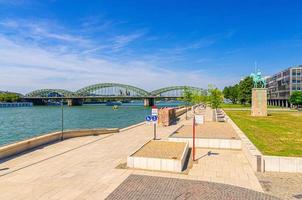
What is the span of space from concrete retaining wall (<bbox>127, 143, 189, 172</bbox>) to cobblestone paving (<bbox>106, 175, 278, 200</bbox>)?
1.00m

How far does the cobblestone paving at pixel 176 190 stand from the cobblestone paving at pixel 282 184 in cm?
57

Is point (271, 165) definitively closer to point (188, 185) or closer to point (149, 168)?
point (188, 185)

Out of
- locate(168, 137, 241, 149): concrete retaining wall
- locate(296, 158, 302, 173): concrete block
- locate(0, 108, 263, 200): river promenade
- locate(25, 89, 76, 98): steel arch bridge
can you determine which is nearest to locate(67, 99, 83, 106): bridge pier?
locate(25, 89, 76, 98): steel arch bridge

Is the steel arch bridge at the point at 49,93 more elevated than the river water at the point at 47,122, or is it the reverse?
the steel arch bridge at the point at 49,93

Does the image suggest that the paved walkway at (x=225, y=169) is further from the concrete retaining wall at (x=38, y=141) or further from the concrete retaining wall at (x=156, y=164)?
the concrete retaining wall at (x=38, y=141)

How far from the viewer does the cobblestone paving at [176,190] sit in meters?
7.66

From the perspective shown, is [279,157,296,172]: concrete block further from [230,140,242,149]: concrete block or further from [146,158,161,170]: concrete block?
[146,158,161,170]: concrete block

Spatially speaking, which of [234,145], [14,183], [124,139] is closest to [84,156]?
[14,183]

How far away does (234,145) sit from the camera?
→ 1494cm

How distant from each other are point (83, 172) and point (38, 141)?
6.74 meters

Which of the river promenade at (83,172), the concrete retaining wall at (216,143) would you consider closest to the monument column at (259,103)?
the concrete retaining wall at (216,143)

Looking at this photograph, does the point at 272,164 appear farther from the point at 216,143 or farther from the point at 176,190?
the point at 216,143

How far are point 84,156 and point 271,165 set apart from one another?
8772mm

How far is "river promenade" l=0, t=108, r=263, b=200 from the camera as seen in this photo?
810 cm
